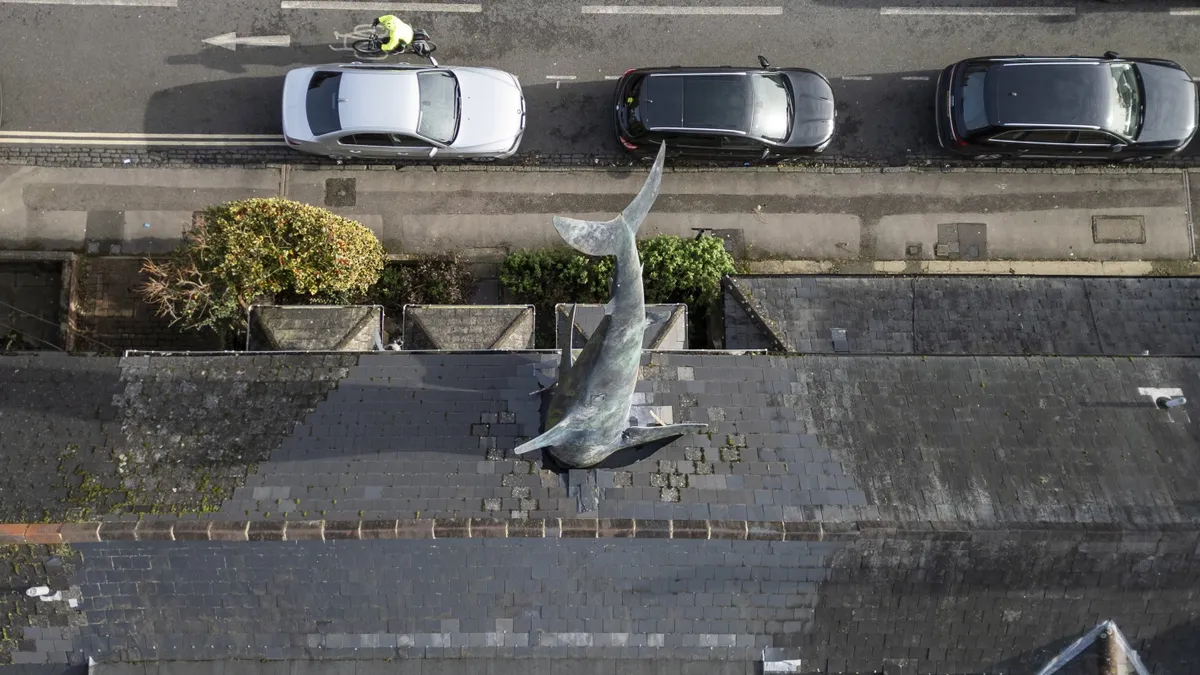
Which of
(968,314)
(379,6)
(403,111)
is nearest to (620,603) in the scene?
(968,314)

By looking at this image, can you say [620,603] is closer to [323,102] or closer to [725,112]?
[725,112]

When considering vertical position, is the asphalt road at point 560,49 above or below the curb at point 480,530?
above

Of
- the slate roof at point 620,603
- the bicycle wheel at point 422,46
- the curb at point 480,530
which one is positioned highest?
the bicycle wheel at point 422,46

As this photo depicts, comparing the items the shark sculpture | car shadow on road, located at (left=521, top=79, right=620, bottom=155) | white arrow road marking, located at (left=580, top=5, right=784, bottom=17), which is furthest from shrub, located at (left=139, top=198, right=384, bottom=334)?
white arrow road marking, located at (left=580, top=5, right=784, bottom=17)

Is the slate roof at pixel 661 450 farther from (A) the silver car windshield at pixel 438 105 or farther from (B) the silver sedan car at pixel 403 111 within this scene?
(A) the silver car windshield at pixel 438 105

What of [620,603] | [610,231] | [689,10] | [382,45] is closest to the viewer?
[610,231]

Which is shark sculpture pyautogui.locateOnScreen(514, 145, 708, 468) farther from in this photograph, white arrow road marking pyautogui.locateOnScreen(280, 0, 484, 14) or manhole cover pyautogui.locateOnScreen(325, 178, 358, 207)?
white arrow road marking pyautogui.locateOnScreen(280, 0, 484, 14)

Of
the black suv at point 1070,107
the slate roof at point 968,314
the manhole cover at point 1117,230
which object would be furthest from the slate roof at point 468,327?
the manhole cover at point 1117,230
